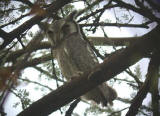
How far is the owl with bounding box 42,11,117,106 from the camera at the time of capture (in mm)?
2695

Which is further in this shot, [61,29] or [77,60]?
[61,29]

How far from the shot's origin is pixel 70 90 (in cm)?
170

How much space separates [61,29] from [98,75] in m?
1.42

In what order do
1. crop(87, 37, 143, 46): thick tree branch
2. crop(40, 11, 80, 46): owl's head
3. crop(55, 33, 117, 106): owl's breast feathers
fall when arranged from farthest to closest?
crop(40, 11, 80, 46): owl's head
crop(55, 33, 117, 106): owl's breast feathers
crop(87, 37, 143, 46): thick tree branch

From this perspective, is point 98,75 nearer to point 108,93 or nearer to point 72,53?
point 108,93

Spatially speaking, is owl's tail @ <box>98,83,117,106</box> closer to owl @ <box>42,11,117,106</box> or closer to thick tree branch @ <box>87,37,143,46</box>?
owl @ <box>42,11,117,106</box>

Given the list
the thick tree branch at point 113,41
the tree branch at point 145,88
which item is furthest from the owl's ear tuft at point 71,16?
the tree branch at point 145,88

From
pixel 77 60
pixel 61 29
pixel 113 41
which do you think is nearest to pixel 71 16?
pixel 61 29

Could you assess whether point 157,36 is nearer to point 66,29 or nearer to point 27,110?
point 27,110

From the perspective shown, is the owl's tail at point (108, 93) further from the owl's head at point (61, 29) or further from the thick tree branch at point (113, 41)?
the owl's head at point (61, 29)

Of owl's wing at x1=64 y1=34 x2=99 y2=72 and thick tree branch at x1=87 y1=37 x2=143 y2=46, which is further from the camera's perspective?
owl's wing at x1=64 y1=34 x2=99 y2=72

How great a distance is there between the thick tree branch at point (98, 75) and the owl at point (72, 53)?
92cm

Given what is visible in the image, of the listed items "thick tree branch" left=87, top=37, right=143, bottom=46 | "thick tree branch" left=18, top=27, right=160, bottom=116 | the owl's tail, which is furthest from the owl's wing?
"thick tree branch" left=18, top=27, right=160, bottom=116

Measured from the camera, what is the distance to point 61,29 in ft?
9.70
